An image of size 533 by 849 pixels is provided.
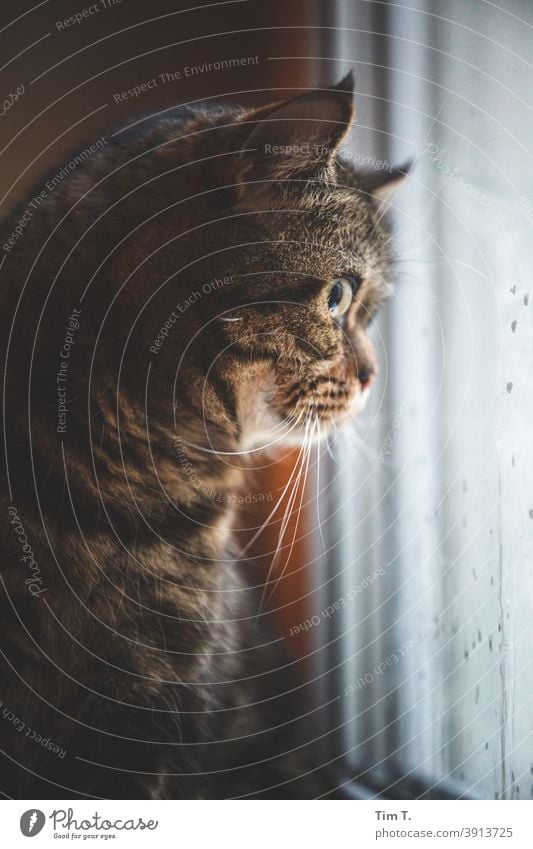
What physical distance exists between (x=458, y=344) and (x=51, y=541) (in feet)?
1.65

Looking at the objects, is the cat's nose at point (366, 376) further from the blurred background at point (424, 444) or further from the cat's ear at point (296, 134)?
the cat's ear at point (296, 134)

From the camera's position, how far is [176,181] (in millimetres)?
809

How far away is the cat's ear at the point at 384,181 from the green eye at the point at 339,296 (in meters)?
0.10

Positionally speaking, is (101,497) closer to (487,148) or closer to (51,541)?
(51,541)

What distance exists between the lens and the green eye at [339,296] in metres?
0.83

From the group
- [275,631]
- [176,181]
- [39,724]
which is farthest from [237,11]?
[39,724]

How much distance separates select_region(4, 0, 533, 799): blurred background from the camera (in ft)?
2.76

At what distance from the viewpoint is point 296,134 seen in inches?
31.4
